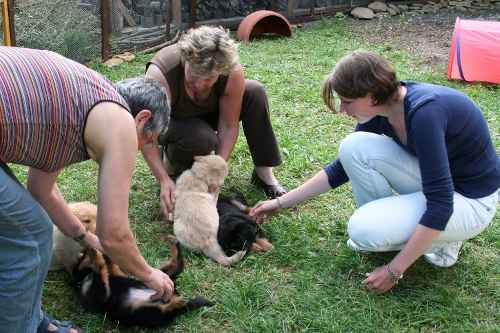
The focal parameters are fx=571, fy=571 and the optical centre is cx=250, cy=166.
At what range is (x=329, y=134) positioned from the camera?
5551mm

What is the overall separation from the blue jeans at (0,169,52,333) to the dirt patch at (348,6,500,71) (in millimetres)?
6657

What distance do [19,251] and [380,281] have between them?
184cm

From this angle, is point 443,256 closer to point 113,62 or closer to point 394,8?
point 113,62

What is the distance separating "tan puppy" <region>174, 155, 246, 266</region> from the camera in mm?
3465

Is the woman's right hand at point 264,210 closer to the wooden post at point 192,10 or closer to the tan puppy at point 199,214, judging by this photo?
the tan puppy at point 199,214

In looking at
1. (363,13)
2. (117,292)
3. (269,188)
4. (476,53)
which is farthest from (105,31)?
(363,13)

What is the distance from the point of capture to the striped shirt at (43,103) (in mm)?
2088

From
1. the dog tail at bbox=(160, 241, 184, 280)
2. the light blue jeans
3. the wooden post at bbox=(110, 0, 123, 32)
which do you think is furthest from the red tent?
the dog tail at bbox=(160, 241, 184, 280)

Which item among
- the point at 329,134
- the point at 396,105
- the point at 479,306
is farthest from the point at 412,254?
the point at 329,134

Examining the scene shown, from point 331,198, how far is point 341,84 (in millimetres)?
1585

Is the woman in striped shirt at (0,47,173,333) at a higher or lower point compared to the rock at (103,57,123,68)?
higher

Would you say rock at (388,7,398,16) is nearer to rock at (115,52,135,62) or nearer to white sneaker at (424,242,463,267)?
rock at (115,52,135,62)

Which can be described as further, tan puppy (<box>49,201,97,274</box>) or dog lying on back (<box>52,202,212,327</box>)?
tan puppy (<box>49,201,97,274</box>)

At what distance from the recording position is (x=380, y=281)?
10.1ft
